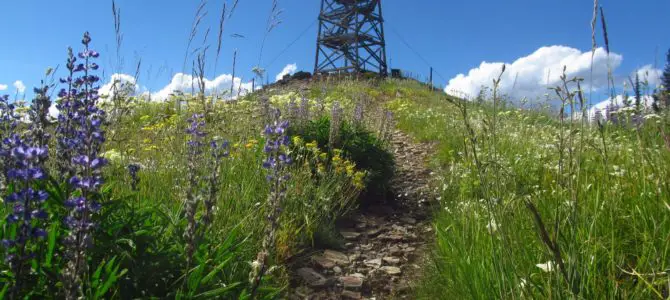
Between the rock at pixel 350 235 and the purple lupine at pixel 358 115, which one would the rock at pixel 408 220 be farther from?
the purple lupine at pixel 358 115

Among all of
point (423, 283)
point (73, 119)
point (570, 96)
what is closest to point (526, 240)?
point (423, 283)

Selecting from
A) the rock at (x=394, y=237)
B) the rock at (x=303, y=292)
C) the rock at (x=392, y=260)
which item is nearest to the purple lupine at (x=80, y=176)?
the rock at (x=303, y=292)

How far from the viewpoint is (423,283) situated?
3.36 m

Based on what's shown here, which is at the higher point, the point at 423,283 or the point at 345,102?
the point at 345,102

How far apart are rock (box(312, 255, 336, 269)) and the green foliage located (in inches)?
67.9

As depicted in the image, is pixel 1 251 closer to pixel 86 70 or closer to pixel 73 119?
pixel 73 119

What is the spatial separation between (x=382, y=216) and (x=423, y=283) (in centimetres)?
203

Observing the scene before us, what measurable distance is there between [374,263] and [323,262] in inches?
18.8

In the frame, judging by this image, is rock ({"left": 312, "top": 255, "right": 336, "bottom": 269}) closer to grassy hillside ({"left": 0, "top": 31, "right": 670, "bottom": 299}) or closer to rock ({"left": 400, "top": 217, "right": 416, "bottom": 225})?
grassy hillside ({"left": 0, "top": 31, "right": 670, "bottom": 299})

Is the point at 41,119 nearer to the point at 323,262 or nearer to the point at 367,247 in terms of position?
the point at 323,262

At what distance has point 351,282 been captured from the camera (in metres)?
3.61

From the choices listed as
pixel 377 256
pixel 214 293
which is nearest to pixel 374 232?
pixel 377 256

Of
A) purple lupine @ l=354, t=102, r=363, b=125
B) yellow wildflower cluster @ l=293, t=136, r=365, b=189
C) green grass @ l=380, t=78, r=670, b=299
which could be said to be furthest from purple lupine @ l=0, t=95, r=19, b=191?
purple lupine @ l=354, t=102, r=363, b=125

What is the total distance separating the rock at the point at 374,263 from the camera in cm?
402
